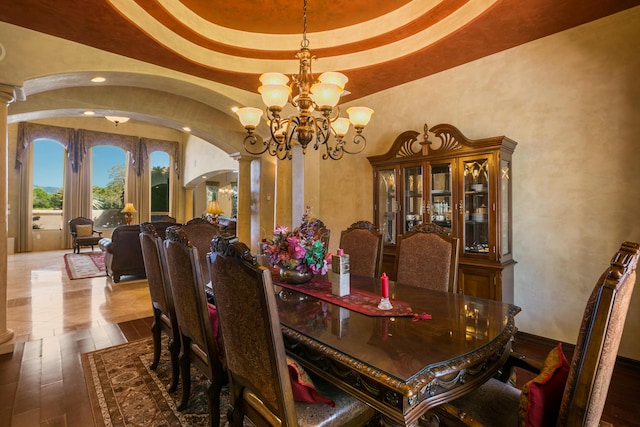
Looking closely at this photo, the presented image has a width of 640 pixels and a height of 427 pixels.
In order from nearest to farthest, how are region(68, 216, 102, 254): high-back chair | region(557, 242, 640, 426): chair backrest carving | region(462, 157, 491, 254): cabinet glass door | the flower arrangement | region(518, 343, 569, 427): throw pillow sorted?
region(557, 242, 640, 426): chair backrest carving → region(518, 343, 569, 427): throw pillow → the flower arrangement → region(462, 157, 491, 254): cabinet glass door → region(68, 216, 102, 254): high-back chair

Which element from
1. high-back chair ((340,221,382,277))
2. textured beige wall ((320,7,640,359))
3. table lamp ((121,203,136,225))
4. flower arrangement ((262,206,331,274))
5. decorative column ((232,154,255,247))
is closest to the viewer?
flower arrangement ((262,206,331,274))

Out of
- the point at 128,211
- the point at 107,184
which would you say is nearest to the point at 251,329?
the point at 128,211

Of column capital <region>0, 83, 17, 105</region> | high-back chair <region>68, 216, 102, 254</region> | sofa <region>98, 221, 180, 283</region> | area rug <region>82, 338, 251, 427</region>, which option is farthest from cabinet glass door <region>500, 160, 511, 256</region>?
high-back chair <region>68, 216, 102, 254</region>

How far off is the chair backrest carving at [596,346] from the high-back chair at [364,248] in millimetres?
1879

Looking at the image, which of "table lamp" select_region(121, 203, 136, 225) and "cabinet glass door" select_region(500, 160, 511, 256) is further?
"table lamp" select_region(121, 203, 136, 225)

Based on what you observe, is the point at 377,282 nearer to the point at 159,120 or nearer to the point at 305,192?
the point at 305,192

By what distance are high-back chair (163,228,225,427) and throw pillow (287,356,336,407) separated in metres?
0.53

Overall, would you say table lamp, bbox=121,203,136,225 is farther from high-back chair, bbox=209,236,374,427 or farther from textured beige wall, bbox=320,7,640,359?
high-back chair, bbox=209,236,374,427

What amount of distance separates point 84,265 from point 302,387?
7.64 meters

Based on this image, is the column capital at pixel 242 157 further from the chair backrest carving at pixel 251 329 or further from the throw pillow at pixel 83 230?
the chair backrest carving at pixel 251 329

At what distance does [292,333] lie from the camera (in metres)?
1.40

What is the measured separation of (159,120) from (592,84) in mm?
5950

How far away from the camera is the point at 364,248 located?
2830mm

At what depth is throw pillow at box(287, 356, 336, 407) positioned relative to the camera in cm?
125
